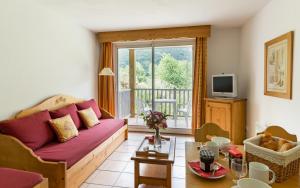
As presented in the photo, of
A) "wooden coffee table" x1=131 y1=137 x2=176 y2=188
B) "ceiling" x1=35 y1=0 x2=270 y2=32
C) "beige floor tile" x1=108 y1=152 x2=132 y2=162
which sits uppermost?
"ceiling" x1=35 y1=0 x2=270 y2=32

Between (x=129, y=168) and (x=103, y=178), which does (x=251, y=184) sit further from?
(x=129, y=168)

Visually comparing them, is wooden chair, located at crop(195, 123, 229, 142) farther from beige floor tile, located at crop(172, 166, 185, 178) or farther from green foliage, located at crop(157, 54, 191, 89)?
green foliage, located at crop(157, 54, 191, 89)

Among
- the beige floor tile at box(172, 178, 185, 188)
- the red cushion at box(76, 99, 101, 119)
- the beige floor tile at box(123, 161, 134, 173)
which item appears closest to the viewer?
the beige floor tile at box(172, 178, 185, 188)

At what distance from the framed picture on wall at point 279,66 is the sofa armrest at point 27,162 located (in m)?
2.73

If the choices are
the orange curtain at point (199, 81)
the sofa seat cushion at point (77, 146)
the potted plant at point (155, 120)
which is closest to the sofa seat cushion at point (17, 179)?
the sofa seat cushion at point (77, 146)

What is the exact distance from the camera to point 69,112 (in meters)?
3.39

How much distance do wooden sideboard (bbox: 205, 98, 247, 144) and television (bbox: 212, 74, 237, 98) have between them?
0.20 meters

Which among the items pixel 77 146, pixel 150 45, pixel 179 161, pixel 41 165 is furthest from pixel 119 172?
pixel 150 45

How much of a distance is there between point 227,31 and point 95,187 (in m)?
4.02

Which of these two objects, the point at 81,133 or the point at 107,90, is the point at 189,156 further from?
the point at 107,90

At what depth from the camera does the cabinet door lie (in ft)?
12.7

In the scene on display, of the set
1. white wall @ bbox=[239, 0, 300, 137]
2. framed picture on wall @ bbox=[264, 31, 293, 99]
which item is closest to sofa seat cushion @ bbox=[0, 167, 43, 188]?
white wall @ bbox=[239, 0, 300, 137]

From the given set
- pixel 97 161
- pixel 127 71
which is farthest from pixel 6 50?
pixel 127 71

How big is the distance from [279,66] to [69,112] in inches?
126
